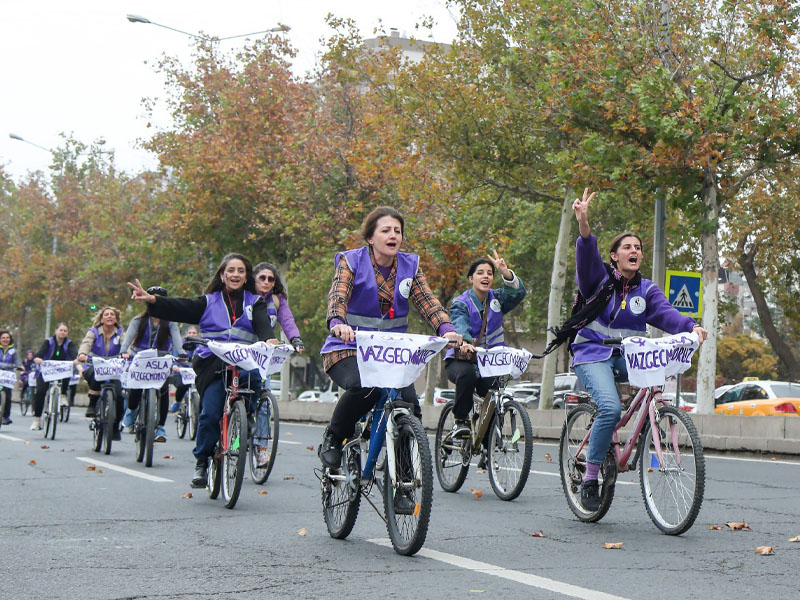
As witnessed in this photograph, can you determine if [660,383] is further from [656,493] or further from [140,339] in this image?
[140,339]

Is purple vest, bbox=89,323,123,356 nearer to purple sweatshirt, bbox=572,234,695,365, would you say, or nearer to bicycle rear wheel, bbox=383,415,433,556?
purple sweatshirt, bbox=572,234,695,365

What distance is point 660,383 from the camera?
25.3 feet

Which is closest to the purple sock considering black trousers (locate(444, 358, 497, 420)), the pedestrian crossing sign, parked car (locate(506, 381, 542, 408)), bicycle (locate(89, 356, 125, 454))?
black trousers (locate(444, 358, 497, 420))

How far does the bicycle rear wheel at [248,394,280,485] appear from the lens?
10.8 meters

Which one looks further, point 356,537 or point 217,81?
point 217,81

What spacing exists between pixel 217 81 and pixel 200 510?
30.8m

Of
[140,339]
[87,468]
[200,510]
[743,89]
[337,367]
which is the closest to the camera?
→ [337,367]

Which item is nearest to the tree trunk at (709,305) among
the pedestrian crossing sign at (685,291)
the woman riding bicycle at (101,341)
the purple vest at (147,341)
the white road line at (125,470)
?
the pedestrian crossing sign at (685,291)

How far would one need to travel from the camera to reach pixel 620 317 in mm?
8117

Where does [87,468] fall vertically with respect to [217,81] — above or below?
below

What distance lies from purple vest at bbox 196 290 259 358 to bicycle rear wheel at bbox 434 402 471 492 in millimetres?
1831

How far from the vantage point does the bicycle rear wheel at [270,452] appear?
10.8 meters

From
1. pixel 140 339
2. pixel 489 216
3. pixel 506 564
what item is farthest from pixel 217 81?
pixel 506 564

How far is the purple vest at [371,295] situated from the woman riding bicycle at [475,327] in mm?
3107
